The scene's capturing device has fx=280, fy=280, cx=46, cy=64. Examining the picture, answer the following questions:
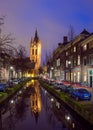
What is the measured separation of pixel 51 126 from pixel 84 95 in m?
12.8

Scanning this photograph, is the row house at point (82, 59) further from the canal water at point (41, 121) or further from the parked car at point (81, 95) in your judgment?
the canal water at point (41, 121)

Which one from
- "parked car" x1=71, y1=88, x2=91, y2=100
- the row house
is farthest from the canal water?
the row house

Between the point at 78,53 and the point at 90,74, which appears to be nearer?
the point at 90,74

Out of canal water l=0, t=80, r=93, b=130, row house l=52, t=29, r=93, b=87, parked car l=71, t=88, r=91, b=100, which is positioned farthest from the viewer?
row house l=52, t=29, r=93, b=87

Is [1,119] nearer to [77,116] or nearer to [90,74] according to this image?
[77,116]

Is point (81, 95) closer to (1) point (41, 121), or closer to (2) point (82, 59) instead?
(1) point (41, 121)

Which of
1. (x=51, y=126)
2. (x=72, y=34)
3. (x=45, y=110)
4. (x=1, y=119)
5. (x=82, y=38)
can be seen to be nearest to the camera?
(x=51, y=126)

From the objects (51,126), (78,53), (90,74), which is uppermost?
(78,53)

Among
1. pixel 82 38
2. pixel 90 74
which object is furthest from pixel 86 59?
pixel 82 38

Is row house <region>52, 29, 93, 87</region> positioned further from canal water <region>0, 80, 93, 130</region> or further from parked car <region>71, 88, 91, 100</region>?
canal water <region>0, 80, 93, 130</region>

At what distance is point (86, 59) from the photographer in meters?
71.5

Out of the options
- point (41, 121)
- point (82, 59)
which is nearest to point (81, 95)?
point (41, 121)

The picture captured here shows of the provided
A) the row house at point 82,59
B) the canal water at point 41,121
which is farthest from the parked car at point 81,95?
the row house at point 82,59

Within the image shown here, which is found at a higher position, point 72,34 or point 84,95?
point 72,34
